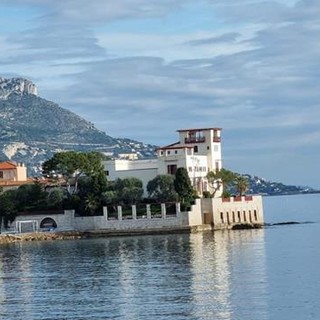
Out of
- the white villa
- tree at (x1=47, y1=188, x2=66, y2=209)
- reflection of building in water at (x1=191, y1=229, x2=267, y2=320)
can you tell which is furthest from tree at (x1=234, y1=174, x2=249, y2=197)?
reflection of building in water at (x1=191, y1=229, x2=267, y2=320)

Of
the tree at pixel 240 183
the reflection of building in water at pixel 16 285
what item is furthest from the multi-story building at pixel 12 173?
the reflection of building in water at pixel 16 285

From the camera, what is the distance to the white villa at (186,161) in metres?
122

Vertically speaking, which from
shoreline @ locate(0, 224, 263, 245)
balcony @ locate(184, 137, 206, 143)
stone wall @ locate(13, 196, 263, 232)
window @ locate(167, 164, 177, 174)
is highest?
balcony @ locate(184, 137, 206, 143)

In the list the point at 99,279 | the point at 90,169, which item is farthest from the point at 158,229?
the point at 99,279

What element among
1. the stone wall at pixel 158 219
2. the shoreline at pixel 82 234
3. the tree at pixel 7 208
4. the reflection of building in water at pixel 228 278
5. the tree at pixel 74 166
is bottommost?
the reflection of building in water at pixel 228 278

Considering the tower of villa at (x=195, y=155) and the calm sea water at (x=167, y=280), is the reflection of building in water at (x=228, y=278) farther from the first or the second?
the tower of villa at (x=195, y=155)

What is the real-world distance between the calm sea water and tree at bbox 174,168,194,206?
17899 millimetres

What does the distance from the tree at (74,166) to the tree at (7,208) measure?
5456 mm

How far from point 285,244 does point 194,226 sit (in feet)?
86.2

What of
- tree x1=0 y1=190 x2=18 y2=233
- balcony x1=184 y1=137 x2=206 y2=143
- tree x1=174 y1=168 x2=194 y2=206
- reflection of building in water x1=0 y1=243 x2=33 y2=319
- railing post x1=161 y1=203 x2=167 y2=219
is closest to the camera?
reflection of building in water x1=0 y1=243 x2=33 y2=319

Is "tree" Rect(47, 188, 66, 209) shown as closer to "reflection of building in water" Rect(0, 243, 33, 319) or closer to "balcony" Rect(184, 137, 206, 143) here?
"balcony" Rect(184, 137, 206, 143)

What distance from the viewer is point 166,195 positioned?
115500 mm

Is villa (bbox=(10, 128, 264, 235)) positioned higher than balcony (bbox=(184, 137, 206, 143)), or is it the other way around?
balcony (bbox=(184, 137, 206, 143))

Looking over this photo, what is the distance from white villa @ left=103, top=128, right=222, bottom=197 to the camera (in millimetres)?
122088
